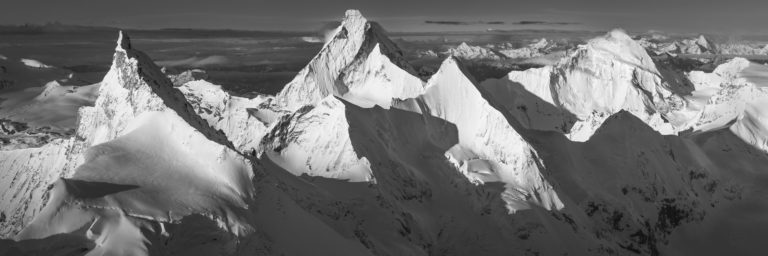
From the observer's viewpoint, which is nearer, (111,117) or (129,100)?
(129,100)

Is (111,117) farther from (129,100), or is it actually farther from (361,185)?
(361,185)

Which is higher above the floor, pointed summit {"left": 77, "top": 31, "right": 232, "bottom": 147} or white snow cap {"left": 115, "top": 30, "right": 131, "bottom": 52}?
white snow cap {"left": 115, "top": 30, "right": 131, "bottom": 52}

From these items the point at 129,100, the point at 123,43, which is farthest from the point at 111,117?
the point at 123,43

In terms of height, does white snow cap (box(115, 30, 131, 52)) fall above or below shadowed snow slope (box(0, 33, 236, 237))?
above

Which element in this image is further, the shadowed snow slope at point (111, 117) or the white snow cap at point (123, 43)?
the white snow cap at point (123, 43)

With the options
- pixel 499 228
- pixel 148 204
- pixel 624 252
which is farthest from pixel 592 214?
pixel 148 204

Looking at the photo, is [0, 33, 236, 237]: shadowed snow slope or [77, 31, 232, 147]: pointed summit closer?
[0, 33, 236, 237]: shadowed snow slope

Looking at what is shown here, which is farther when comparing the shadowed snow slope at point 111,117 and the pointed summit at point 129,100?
the pointed summit at point 129,100

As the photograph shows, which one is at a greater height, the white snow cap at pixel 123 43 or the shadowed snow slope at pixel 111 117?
the white snow cap at pixel 123 43

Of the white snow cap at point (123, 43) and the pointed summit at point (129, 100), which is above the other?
the white snow cap at point (123, 43)

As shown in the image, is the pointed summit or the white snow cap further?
the white snow cap

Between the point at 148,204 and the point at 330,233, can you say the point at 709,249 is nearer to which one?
the point at 330,233
